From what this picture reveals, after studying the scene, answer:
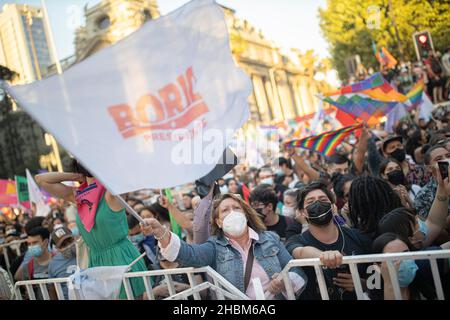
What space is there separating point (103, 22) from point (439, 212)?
54.8 meters

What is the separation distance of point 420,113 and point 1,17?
72.5 ft

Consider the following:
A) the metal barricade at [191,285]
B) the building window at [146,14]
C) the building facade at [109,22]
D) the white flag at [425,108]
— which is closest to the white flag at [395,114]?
the white flag at [425,108]

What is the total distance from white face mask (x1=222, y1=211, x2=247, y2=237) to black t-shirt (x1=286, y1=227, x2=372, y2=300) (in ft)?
1.28

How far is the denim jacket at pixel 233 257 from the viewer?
9.80 ft

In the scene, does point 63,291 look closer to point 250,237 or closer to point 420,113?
A: point 250,237

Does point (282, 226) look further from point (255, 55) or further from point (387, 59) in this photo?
point (255, 55)

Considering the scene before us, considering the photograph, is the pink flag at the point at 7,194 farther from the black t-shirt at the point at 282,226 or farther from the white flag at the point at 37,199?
the black t-shirt at the point at 282,226

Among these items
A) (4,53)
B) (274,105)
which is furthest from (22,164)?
(274,105)

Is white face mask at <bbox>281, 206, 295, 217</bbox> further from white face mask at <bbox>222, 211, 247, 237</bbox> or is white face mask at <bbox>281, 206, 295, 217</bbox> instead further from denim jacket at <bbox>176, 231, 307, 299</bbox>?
white face mask at <bbox>222, 211, 247, 237</bbox>

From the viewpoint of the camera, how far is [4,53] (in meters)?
25.4

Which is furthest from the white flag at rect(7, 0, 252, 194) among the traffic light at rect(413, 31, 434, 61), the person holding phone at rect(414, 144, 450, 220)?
the traffic light at rect(413, 31, 434, 61)

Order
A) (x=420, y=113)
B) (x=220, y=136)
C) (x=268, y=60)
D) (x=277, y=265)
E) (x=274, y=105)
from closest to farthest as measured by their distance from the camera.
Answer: (x=220, y=136) < (x=277, y=265) < (x=420, y=113) < (x=274, y=105) < (x=268, y=60)

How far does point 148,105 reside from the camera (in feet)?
8.29

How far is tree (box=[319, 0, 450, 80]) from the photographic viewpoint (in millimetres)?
15234
